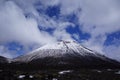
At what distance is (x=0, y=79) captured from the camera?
54750mm

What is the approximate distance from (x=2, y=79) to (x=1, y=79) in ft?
1.34

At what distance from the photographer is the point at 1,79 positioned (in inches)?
2152

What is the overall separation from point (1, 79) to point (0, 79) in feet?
0.95

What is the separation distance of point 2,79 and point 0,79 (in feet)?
1.68

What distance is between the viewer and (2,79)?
5503cm
